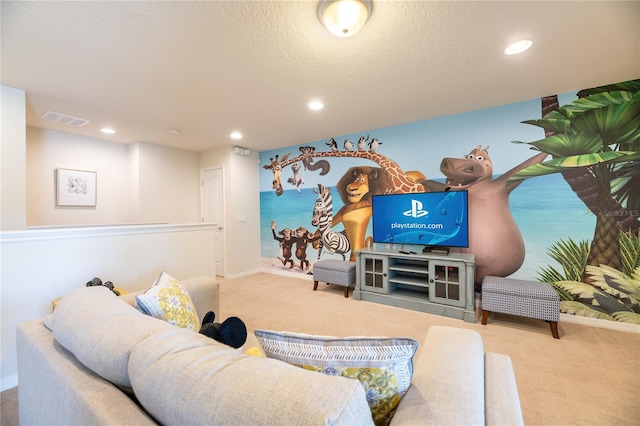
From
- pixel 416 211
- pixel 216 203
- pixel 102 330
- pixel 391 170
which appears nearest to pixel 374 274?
pixel 416 211

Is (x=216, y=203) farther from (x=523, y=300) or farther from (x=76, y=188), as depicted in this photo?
(x=523, y=300)

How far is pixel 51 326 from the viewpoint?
1096mm

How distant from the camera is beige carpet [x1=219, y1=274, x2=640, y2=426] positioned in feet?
5.33

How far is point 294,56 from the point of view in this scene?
2.05 metres

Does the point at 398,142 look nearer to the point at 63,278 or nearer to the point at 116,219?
the point at 63,278

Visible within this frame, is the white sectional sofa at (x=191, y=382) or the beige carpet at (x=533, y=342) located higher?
the white sectional sofa at (x=191, y=382)

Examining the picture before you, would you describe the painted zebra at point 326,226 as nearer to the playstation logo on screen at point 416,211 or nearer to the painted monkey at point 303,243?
the painted monkey at point 303,243

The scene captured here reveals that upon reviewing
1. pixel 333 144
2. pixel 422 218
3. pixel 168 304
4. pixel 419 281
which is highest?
pixel 333 144

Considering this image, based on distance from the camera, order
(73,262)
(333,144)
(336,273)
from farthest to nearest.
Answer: (333,144)
(336,273)
(73,262)

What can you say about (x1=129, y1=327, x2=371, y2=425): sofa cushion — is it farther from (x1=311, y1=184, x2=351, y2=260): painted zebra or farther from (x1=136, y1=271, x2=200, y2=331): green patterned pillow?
(x1=311, y1=184, x2=351, y2=260): painted zebra

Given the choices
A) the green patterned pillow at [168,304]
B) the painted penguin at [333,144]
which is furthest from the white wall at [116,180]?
the green patterned pillow at [168,304]

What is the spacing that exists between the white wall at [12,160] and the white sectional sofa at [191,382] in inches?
79.1

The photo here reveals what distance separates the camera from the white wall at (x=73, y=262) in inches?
75.2

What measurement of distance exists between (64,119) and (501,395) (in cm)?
485
